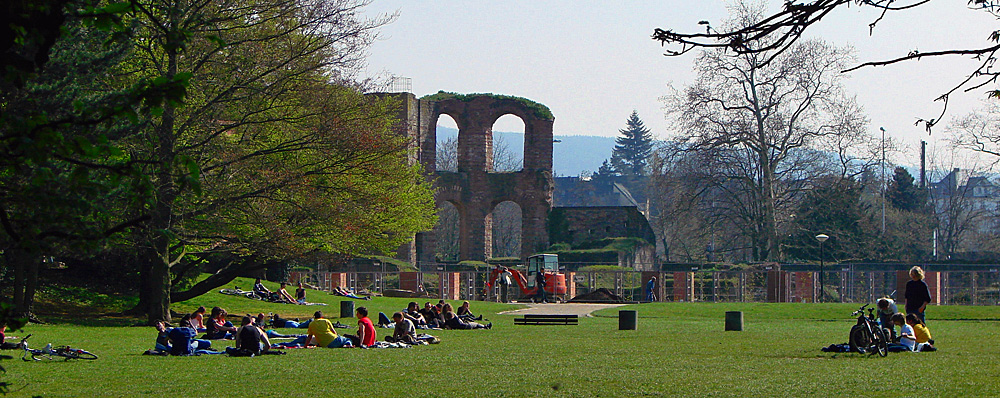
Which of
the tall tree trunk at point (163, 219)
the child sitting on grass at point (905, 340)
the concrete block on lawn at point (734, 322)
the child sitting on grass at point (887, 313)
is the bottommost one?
the concrete block on lawn at point (734, 322)

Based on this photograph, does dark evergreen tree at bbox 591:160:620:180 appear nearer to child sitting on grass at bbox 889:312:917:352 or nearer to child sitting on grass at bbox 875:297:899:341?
child sitting on grass at bbox 875:297:899:341

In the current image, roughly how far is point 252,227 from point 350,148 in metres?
3.20

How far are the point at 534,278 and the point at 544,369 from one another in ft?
119

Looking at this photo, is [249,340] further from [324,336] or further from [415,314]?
[415,314]

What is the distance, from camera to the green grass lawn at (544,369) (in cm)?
1110

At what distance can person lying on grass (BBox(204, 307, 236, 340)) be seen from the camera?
1947 cm

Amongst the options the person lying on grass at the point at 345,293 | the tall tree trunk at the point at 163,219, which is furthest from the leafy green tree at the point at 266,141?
the person lying on grass at the point at 345,293

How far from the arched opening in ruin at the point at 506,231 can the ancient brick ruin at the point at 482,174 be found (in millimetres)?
34215

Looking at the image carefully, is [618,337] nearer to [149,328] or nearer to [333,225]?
[333,225]

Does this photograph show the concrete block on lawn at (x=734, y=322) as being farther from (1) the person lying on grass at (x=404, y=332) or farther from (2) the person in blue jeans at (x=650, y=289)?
(2) the person in blue jeans at (x=650, y=289)

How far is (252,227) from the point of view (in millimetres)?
26094

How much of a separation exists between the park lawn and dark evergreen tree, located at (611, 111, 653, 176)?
140 m

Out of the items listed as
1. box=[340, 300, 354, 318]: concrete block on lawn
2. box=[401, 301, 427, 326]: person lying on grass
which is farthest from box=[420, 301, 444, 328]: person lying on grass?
box=[340, 300, 354, 318]: concrete block on lawn

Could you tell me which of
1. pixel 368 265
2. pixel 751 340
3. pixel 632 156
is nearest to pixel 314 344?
pixel 751 340
